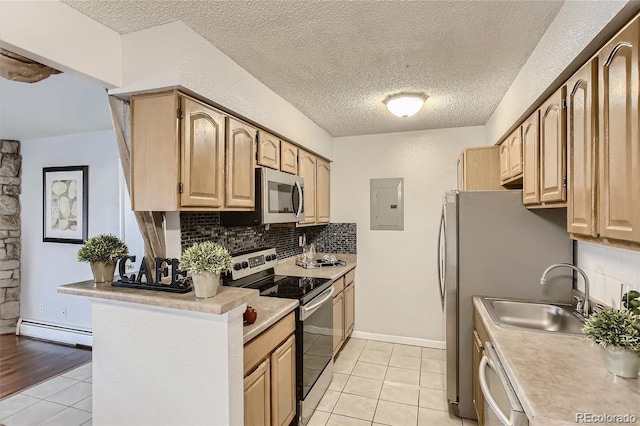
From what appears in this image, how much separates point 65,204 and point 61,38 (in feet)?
10.5

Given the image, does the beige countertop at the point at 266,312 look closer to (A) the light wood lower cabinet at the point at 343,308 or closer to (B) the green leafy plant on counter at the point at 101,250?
(B) the green leafy plant on counter at the point at 101,250

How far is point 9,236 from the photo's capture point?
4.06m

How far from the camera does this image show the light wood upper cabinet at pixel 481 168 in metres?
2.86

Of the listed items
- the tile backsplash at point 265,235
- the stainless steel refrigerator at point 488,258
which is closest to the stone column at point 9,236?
the tile backsplash at point 265,235

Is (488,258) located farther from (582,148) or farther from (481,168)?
(582,148)

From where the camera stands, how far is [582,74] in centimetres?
137

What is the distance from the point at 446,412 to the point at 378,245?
185 centimetres

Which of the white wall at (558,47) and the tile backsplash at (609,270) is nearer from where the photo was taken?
the white wall at (558,47)

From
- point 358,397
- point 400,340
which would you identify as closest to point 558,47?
point 358,397

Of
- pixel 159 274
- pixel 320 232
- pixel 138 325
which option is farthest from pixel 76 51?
pixel 320 232

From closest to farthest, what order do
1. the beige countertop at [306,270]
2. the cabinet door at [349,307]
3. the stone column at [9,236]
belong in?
the beige countertop at [306,270], the cabinet door at [349,307], the stone column at [9,236]

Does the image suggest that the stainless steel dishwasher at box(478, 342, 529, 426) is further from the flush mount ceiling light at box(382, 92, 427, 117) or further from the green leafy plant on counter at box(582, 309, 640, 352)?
the flush mount ceiling light at box(382, 92, 427, 117)

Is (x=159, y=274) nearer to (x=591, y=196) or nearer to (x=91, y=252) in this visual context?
(x=91, y=252)

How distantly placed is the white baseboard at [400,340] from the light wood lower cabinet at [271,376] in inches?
75.0
